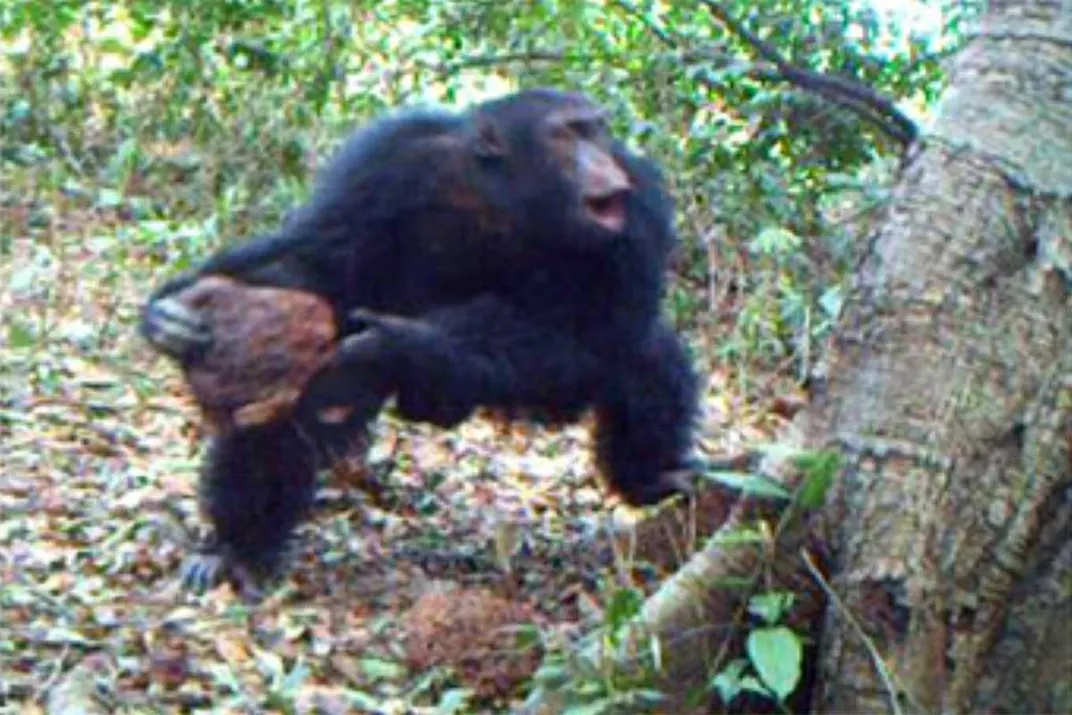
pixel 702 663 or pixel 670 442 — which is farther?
pixel 670 442

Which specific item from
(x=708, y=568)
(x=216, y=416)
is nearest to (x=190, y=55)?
(x=216, y=416)

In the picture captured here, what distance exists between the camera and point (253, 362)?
15.1ft

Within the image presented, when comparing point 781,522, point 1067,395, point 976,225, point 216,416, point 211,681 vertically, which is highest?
point 976,225

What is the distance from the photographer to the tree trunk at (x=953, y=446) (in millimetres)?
3193

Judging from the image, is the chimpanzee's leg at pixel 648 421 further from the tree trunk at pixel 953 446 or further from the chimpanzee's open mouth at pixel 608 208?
the tree trunk at pixel 953 446

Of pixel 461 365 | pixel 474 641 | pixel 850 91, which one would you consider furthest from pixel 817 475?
pixel 461 365

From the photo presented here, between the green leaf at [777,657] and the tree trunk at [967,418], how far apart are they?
0.09m

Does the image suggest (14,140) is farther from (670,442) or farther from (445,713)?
(445,713)

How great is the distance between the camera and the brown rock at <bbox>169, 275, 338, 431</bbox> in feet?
15.2

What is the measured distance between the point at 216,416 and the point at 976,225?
2.05m

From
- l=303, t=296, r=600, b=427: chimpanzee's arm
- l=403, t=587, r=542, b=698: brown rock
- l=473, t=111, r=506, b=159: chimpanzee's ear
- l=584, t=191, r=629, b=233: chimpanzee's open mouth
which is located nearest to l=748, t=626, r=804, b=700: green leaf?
l=403, t=587, r=542, b=698: brown rock

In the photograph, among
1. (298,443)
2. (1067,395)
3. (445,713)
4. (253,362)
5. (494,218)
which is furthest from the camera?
(494,218)

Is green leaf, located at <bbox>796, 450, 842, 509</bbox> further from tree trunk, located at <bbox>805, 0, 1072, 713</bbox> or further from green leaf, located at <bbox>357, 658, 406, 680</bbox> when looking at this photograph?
green leaf, located at <bbox>357, 658, 406, 680</bbox>

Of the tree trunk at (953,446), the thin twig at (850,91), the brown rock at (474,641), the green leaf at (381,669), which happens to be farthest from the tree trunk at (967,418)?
the green leaf at (381,669)
